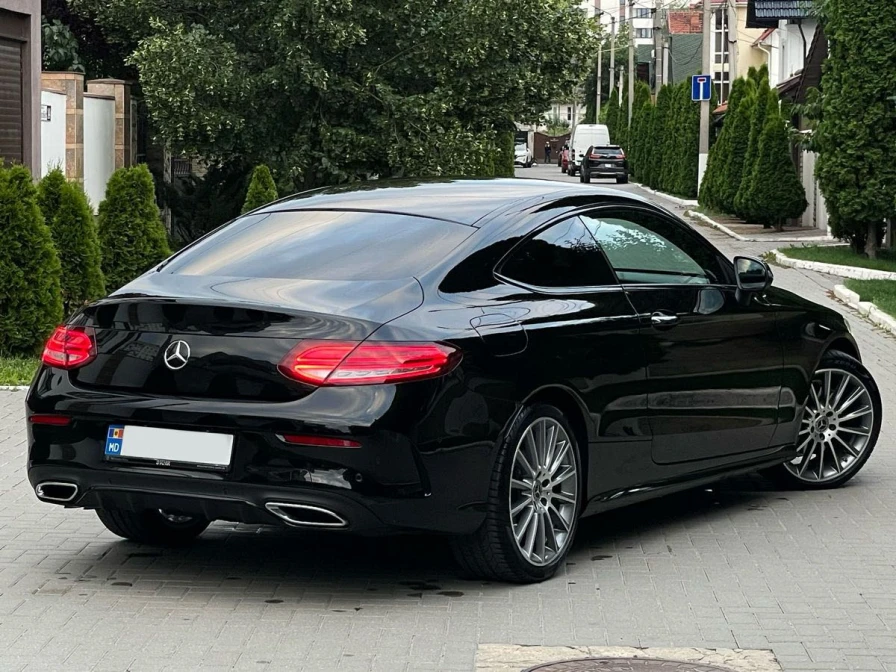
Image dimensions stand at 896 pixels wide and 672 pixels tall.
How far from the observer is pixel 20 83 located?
20.4 m

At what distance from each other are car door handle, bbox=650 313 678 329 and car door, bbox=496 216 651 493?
13 centimetres

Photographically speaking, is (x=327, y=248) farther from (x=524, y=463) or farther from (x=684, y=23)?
(x=684, y=23)

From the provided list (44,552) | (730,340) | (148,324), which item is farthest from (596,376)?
(44,552)

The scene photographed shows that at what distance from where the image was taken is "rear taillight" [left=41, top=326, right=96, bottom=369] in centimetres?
638

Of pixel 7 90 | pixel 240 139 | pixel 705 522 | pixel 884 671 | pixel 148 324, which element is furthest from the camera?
pixel 240 139

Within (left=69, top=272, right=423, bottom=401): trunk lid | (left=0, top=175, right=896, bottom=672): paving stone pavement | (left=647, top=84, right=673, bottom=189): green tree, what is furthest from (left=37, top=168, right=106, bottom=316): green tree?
(left=647, top=84, right=673, bottom=189): green tree

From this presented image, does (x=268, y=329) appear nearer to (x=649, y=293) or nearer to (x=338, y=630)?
(x=338, y=630)

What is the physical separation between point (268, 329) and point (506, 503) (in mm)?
1130

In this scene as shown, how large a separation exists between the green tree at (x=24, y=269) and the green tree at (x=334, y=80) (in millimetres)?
11973

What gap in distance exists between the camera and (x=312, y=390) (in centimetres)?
594

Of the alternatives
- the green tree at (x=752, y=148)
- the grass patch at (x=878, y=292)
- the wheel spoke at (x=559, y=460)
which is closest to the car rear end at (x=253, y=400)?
the wheel spoke at (x=559, y=460)

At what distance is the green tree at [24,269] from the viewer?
13.4m

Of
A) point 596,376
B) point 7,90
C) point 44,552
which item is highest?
point 7,90

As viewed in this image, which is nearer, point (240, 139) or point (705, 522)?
point (705, 522)
